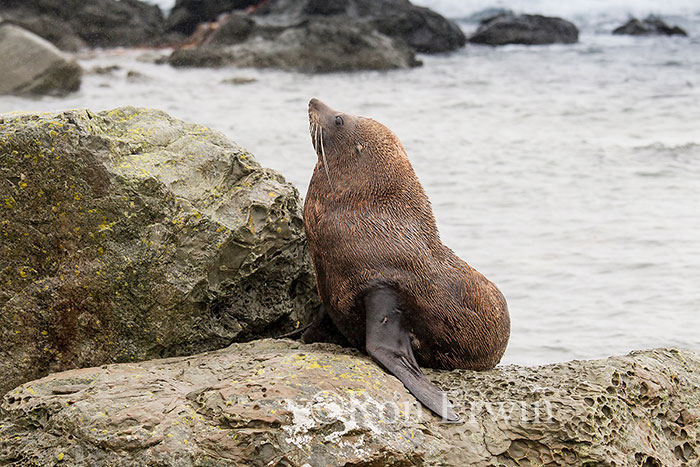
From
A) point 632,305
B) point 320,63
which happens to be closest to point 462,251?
point 632,305

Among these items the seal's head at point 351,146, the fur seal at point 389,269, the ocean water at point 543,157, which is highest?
the seal's head at point 351,146

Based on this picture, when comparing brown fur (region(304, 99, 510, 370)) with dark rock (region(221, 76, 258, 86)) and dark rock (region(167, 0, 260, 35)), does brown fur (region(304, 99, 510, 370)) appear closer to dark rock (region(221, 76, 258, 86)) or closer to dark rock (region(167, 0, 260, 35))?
dark rock (region(221, 76, 258, 86))

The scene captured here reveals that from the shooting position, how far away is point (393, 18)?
28547mm

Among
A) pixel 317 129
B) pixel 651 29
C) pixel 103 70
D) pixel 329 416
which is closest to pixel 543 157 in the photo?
pixel 317 129

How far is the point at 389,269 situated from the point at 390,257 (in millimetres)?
55

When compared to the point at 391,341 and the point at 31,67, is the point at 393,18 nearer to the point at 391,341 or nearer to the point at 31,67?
the point at 31,67

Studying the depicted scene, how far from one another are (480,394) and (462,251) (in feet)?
14.5

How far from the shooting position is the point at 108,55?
25250mm

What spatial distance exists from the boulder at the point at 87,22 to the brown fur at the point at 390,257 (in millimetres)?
24476

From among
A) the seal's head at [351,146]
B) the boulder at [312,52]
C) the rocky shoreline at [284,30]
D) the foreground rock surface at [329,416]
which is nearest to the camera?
the foreground rock surface at [329,416]

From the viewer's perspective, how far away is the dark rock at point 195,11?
3084cm

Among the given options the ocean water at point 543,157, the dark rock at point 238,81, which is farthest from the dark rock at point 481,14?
the dark rock at point 238,81

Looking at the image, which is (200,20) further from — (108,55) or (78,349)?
(78,349)

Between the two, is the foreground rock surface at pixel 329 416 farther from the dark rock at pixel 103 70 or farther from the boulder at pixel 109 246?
the dark rock at pixel 103 70
